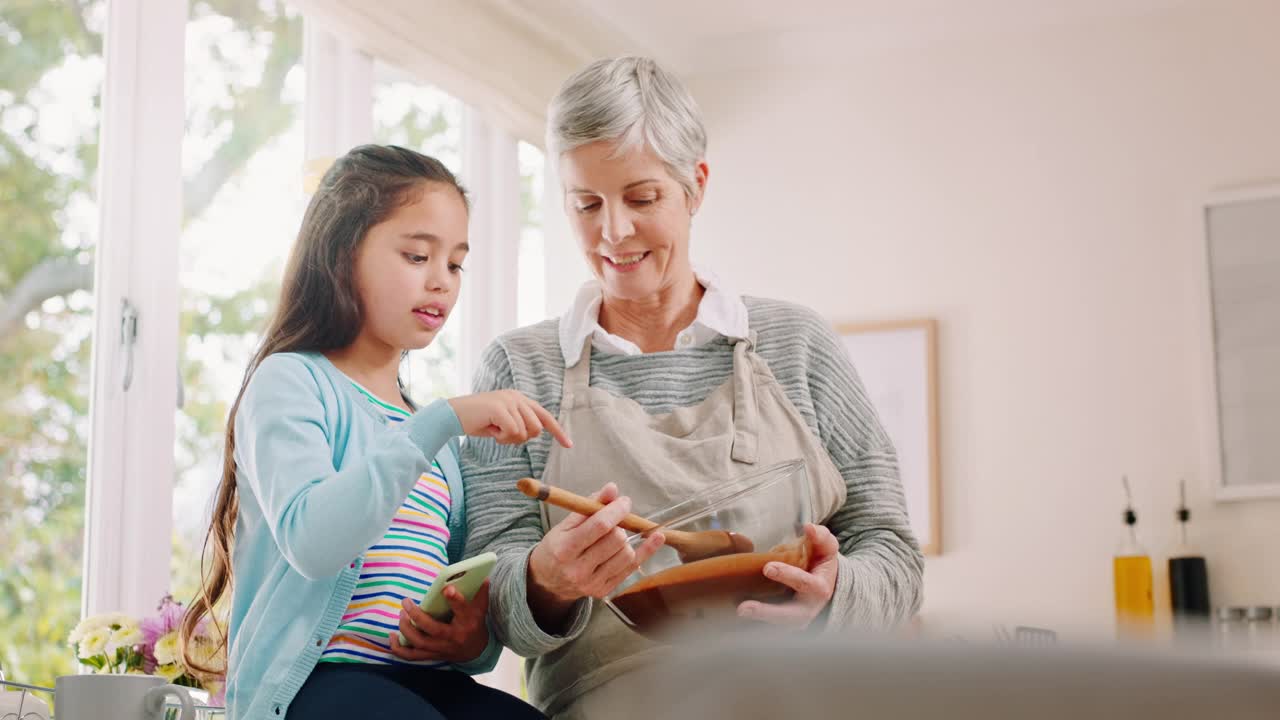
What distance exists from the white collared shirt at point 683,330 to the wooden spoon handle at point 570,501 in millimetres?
395

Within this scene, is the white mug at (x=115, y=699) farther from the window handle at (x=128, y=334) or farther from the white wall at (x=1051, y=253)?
the white wall at (x=1051, y=253)

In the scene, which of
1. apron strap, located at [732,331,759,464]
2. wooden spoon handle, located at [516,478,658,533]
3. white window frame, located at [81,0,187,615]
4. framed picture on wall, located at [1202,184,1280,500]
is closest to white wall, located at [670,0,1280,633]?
framed picture on wall, located at [1202,184,1280,500]

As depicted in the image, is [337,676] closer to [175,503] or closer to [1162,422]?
[175,503]

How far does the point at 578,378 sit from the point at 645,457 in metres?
0.16

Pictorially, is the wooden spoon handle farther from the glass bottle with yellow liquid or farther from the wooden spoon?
the glass bottle with yellow liquid

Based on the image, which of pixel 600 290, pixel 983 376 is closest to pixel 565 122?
pixel 600 290

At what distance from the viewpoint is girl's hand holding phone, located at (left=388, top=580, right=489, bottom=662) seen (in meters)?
1.12

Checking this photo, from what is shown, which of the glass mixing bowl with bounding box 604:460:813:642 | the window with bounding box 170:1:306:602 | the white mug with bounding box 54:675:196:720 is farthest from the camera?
the window with bounding box 170:1:306:602

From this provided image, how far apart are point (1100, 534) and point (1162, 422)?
382 millimetres

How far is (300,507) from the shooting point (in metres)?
1.04

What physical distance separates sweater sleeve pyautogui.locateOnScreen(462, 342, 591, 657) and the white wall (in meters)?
2.62

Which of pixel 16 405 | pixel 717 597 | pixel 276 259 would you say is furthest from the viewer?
pixel 276 259

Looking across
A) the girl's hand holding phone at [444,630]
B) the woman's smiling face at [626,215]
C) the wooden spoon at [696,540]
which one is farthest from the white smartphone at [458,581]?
the woman's smiling face at [626,215]

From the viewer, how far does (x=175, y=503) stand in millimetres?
2699
